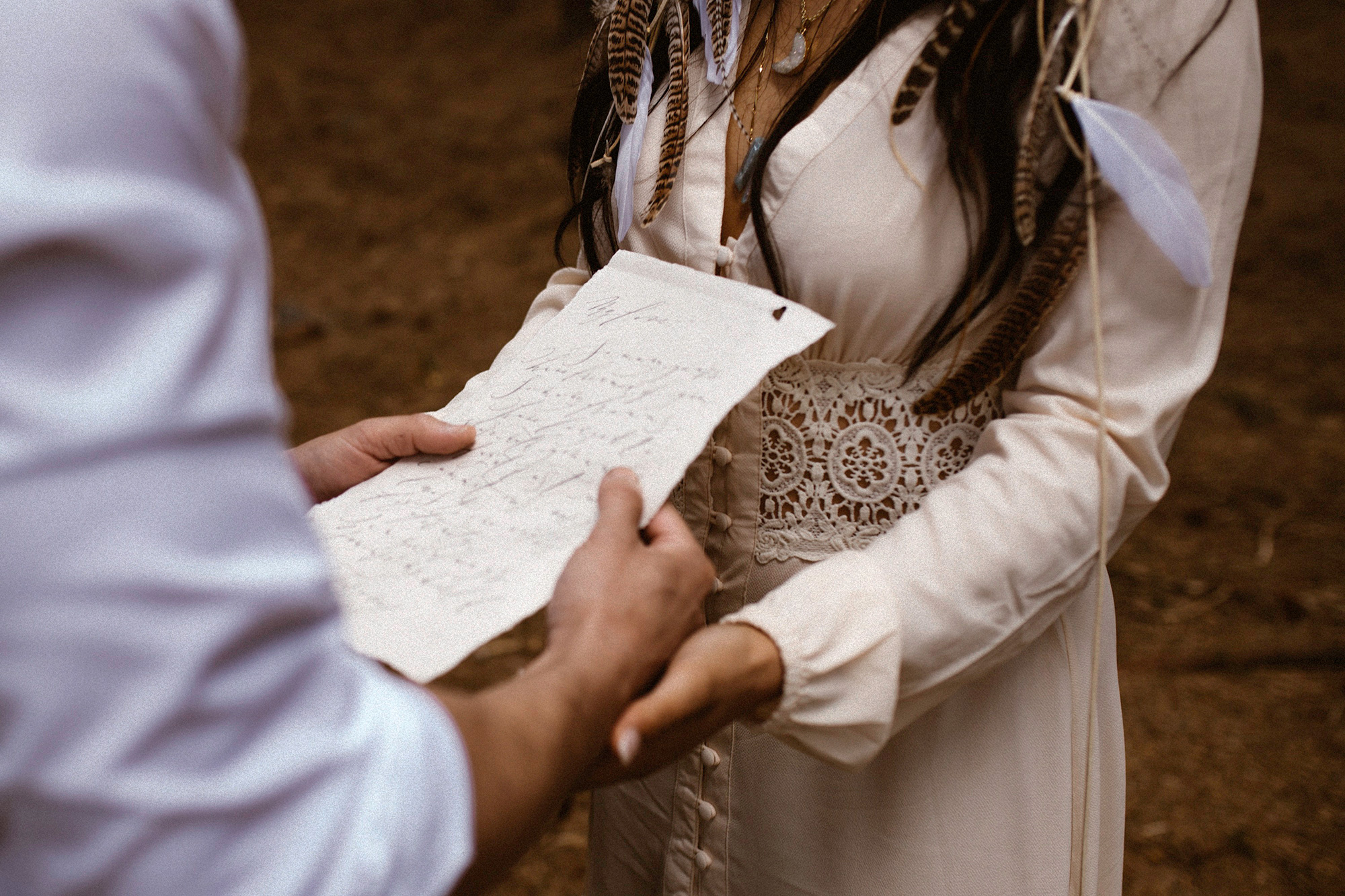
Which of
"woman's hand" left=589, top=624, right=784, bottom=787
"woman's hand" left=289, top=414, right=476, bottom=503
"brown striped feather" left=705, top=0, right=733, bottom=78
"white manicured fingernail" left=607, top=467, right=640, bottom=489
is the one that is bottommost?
"woman's hand" left=589, top=624, right=784, bottom=787

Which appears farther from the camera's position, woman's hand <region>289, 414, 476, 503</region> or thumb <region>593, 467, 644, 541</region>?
woman's hand <region>289, 414, 476, 503</region>

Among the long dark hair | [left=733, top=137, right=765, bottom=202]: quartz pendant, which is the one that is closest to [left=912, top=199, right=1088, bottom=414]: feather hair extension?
the long dark hair

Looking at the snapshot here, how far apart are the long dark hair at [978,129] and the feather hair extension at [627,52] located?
0.62 ft

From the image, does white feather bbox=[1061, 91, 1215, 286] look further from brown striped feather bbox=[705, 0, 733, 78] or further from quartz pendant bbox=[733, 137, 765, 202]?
brown striped feather bbox=[705, 0, 733, 78]

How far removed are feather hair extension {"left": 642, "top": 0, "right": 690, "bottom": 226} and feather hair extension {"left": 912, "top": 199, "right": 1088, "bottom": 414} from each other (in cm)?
35

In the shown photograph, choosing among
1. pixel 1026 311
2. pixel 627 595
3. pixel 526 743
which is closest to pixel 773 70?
pixel 1026 311

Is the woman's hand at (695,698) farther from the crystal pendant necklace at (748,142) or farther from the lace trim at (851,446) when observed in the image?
the crystal pendant necklace at (748,142)

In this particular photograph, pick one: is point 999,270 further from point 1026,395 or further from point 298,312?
point 298,312

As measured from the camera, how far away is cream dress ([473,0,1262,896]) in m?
0.85

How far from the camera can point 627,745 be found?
0.70 m

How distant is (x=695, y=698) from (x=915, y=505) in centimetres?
39

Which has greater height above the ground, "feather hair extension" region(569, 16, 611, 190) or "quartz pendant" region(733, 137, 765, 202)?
"feather hair extension" region(569, 16, 611, 190)

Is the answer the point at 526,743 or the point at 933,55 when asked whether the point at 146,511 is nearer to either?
the point at 526,743

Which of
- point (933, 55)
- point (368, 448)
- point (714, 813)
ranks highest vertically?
point (933, 55)
